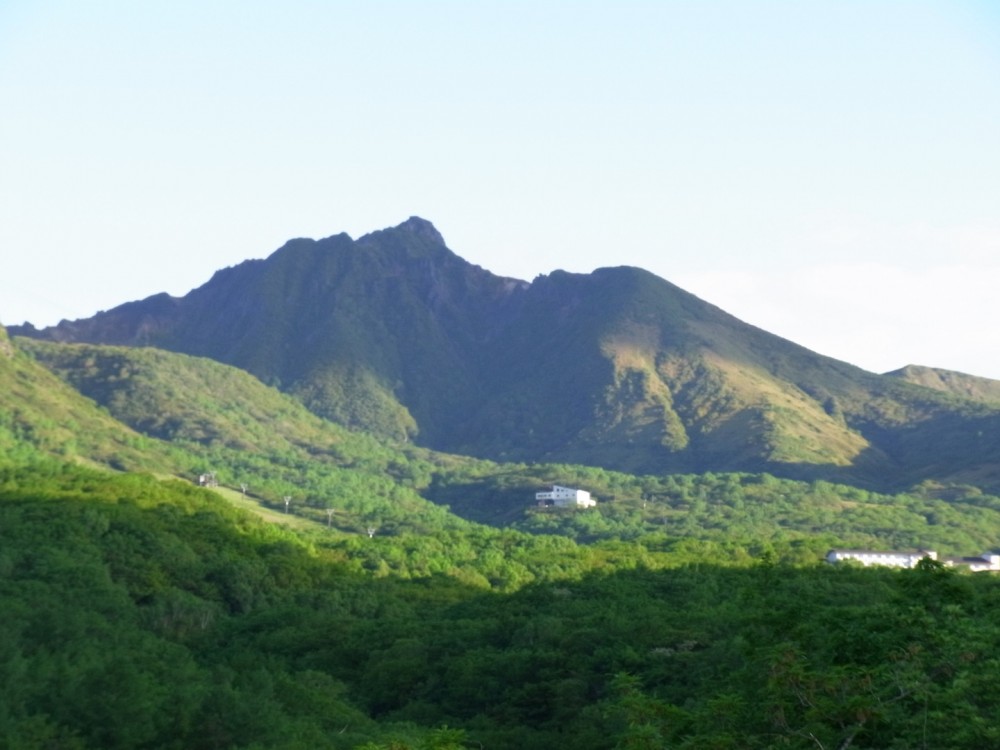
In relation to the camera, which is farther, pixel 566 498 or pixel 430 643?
pixel 566 498

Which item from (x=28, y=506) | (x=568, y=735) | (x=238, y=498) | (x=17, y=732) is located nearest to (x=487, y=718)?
(x=568, y=735)

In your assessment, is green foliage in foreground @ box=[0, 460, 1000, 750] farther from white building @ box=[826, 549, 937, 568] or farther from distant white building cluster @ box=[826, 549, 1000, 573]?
distant white building cluster @ box=[826, 549, 1000, 573]

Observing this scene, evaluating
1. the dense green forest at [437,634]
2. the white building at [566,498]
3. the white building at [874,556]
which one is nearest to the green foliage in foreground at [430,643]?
the dense green forest at [437,634]

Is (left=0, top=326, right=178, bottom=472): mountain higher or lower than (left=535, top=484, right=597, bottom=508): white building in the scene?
higher

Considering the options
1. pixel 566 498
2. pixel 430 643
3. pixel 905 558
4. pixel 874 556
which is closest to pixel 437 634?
pixel 430 643

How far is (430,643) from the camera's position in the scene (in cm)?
7200

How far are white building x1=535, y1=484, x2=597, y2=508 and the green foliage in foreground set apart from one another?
2633 inches

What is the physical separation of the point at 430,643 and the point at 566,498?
11811 cm

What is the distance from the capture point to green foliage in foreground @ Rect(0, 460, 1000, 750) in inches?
1242

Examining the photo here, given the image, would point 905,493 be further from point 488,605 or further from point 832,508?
point 488,605

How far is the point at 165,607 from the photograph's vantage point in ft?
265

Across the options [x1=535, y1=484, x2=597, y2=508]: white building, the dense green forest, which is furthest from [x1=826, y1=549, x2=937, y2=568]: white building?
[x1=535, y1=484, x2=597, y2=508]: white building

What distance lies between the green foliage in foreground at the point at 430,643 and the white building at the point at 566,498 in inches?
2633

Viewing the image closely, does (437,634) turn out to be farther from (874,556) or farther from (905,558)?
(905,558)
